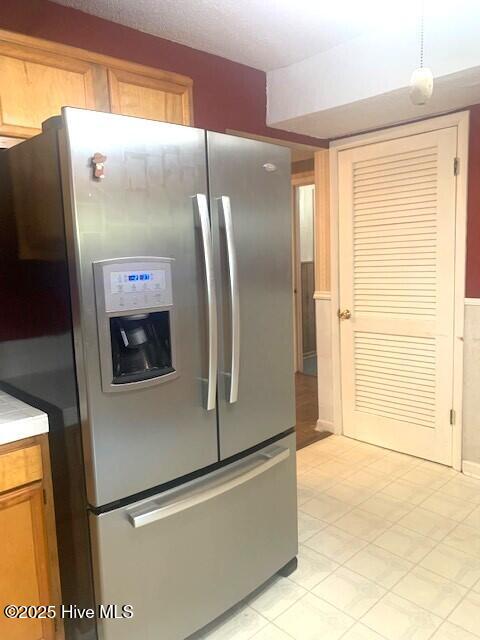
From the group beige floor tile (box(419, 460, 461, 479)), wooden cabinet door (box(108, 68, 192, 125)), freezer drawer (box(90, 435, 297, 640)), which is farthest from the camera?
beige floor tile (box(419, 460, 461, 479))

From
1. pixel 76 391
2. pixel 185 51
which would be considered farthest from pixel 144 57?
pixel 76 391

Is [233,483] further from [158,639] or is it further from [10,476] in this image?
[10,476]

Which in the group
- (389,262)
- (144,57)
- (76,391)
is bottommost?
(76,391)

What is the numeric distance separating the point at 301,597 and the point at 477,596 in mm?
700

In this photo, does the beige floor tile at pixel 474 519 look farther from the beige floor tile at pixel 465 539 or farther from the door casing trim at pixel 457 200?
the door casing trim at pixel 457 200

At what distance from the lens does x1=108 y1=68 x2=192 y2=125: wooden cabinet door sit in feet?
6.19

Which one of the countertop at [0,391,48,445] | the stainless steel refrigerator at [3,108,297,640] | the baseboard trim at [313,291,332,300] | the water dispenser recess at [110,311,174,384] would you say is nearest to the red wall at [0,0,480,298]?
the stainless steel refrigerator at [3,108,297,640]

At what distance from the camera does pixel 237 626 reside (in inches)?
72.1

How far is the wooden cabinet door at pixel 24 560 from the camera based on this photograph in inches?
58.4

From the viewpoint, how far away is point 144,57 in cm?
230

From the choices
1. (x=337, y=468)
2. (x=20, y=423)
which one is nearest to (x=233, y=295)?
(x=20, y=423)

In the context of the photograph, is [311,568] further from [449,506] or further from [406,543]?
[449,506]

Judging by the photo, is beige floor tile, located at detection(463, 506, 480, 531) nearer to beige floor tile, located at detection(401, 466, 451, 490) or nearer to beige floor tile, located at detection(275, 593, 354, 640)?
beige floor tile, located at detection(401, 466, 451, 490)

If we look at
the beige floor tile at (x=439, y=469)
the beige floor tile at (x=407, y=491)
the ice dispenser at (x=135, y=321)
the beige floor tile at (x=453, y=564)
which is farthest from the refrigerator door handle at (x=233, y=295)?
the beige floor tile at (x=439, y=469)
